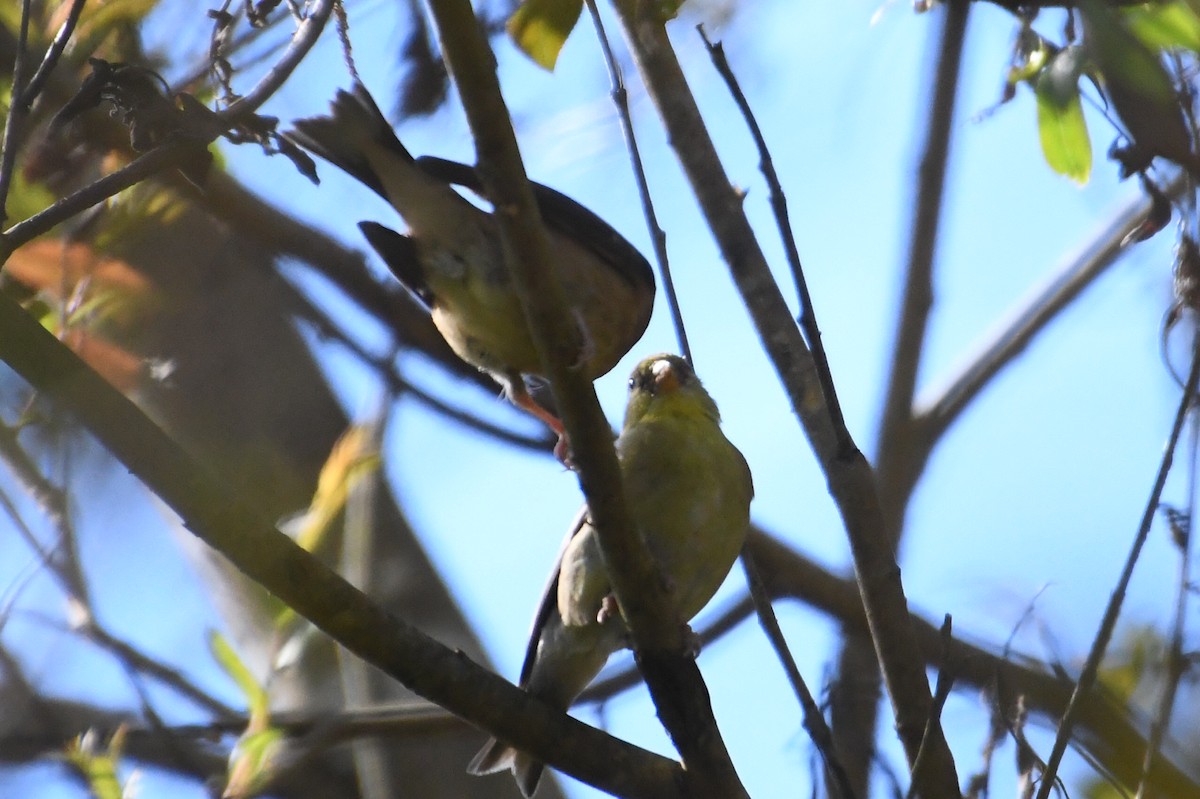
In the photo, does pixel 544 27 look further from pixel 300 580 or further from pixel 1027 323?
pixel 1027 323

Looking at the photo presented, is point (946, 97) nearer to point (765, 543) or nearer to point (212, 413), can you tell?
point (765, 543)

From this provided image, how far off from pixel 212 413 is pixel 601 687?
1.63 meters

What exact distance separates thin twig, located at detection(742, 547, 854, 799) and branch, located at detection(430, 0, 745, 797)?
198mm

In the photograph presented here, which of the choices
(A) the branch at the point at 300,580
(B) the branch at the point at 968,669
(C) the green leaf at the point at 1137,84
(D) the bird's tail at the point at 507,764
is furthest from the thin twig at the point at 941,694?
(D) the bird's tail at the point at 507,764

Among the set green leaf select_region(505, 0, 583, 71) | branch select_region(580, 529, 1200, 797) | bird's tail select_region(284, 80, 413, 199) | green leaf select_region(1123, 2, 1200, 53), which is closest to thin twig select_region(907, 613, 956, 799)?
branch select_region(580, 529, 1200, 797)

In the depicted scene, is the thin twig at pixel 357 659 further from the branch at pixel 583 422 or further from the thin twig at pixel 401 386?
the branch at pixel 583 422

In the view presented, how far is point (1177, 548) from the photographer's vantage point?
2.93 m

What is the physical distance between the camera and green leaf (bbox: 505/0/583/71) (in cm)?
246

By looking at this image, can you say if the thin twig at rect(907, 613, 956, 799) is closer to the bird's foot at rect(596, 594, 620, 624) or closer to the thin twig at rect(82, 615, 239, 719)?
the bird's foot at rect(596, 594, 620, 624)

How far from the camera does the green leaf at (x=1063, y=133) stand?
2.72m

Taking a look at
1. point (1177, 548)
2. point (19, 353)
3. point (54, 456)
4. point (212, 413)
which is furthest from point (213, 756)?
point (1177, 548)

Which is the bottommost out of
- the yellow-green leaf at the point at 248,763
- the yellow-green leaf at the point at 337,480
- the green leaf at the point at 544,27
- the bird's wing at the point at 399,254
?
the yellow-green leaf at the point at 248,763

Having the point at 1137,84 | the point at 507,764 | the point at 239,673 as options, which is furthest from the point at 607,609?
the point at 1137,84

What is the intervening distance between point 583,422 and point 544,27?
74 centimetres
